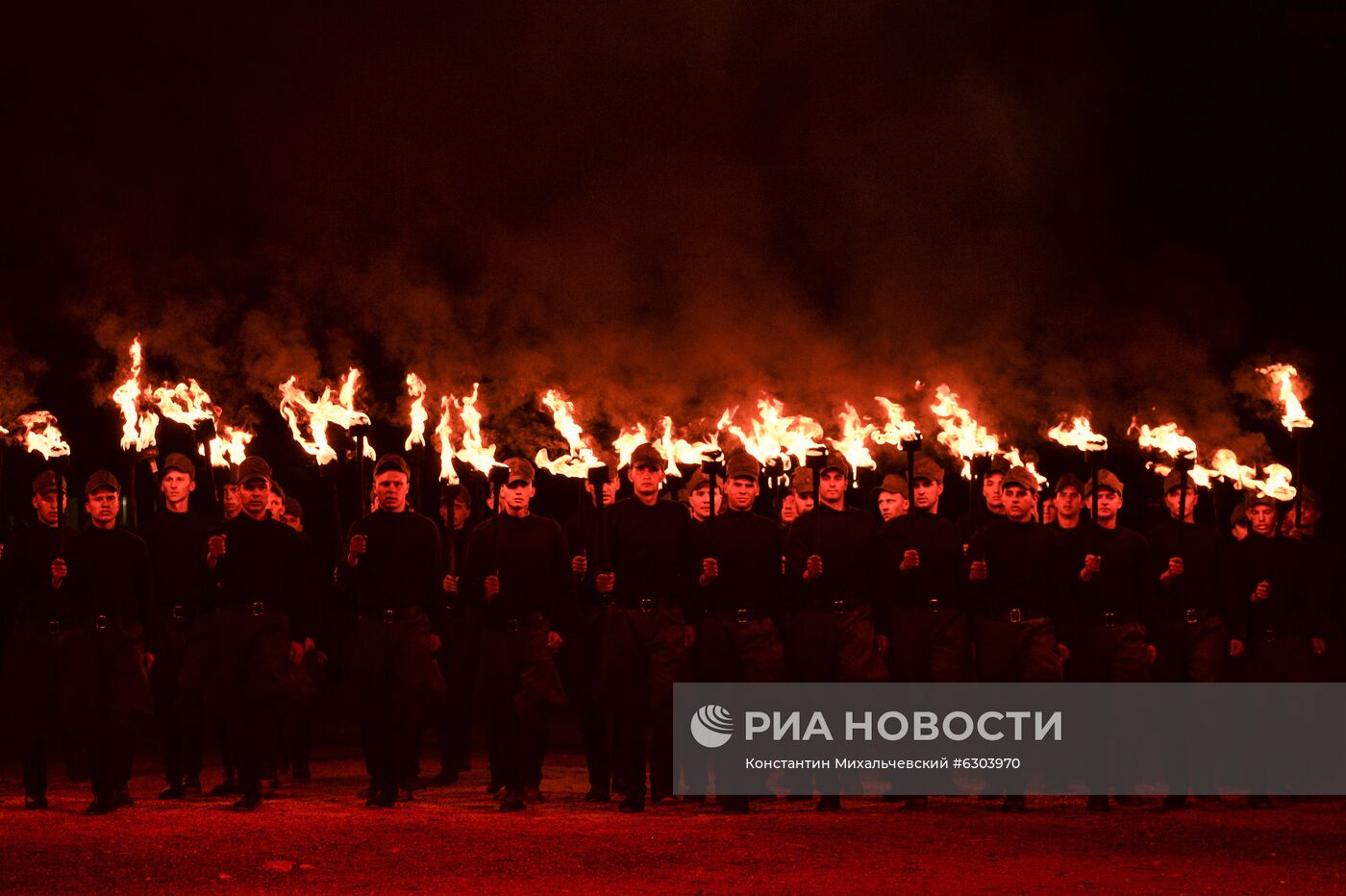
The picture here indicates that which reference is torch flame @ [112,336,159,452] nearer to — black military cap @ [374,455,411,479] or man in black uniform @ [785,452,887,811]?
black military cap @ [374,455,411,479]

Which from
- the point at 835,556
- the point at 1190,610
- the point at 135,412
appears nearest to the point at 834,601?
the point at 835,556

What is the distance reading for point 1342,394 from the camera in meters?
19.2

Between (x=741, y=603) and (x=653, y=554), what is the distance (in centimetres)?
70

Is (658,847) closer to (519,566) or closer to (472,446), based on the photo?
(519,566)

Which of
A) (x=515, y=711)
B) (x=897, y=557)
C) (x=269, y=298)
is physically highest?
(x=269, y=298)

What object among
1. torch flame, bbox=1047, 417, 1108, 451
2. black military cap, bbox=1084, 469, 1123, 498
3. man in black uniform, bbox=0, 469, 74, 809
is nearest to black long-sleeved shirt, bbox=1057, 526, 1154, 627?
black military cap, bbox=1084, 469, 1123, 498

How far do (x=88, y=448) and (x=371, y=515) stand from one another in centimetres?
1235

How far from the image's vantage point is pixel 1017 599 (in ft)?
39.1

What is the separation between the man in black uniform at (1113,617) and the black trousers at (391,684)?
4466mm

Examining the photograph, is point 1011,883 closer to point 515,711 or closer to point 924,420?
point 515,711

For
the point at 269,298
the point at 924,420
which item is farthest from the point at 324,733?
the point at 924,420

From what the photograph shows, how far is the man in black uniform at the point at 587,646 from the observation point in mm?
12078

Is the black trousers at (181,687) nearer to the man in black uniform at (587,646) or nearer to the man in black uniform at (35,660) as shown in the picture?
the man in black uniform at (35,660)

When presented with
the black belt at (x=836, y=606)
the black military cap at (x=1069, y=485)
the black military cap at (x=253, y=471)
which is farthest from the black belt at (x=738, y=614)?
the black military cap at (x=253, y=471)
